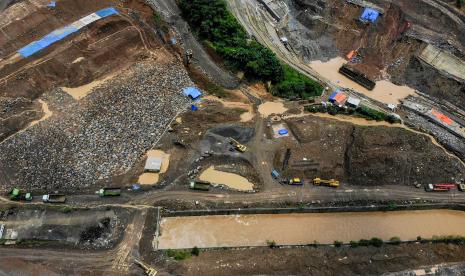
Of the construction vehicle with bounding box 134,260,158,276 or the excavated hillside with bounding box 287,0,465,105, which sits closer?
the construction vehicle with bounding box 134,260,158,276

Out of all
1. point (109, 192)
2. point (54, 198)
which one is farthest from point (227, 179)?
point (54, 198)

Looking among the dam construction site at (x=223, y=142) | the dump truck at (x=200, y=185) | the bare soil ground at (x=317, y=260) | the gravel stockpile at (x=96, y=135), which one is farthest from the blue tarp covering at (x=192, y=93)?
the bare soil ground at (x=317, y=260)

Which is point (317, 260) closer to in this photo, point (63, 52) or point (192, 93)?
point (192, 93)

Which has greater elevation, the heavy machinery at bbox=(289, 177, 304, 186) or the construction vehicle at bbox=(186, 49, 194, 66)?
the construction vehicle at bbox=(186, 49, 194, 66)

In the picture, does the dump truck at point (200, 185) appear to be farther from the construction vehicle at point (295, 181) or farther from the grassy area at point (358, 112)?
the grassy area at point (358, 112)

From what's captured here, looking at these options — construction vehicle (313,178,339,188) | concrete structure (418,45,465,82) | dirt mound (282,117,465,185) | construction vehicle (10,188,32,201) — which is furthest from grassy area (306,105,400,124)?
construction vehicle (10,188,32,201)

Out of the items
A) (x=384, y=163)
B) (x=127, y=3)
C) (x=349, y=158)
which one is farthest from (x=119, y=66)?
(x=384, y=163)

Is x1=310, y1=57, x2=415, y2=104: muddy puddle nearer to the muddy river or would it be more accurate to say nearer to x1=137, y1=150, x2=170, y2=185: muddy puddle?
the muddy river
